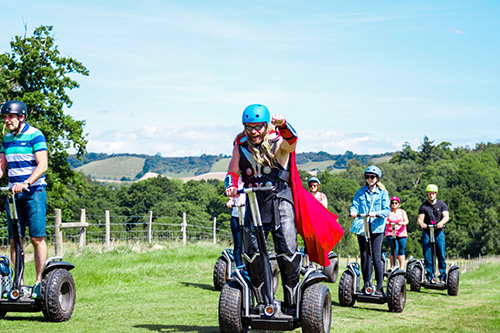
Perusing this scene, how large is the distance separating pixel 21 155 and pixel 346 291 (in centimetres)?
521

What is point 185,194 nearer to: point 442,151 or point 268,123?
point 442,151

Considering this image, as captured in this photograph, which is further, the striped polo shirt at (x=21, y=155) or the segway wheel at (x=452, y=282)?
the segway wheel at (x=452, y=282)

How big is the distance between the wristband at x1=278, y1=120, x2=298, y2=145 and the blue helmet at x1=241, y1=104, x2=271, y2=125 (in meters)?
0.20

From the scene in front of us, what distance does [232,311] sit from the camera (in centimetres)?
627

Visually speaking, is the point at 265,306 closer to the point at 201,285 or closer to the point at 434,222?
the point at 201,285

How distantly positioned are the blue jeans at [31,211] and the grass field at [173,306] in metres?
1.05

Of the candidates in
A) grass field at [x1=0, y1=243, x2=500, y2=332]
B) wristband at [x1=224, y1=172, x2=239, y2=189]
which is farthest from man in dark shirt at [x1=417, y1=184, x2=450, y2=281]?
wristband at [x1=224, y1=172, x2=239, y2=189]

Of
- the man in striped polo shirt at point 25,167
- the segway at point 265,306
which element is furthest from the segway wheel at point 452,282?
the man in striped polo shirt at point 25,167

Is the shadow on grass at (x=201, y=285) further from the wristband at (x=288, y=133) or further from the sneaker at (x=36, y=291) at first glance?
the wristband at (x=288, y=133)

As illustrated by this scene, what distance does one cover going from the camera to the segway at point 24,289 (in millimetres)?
7254

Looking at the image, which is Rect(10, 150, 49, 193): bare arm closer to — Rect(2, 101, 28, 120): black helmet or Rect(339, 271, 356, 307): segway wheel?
Rect(2, 101, 28, 120): black helmet

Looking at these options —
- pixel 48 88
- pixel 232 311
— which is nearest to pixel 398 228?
pixel 232 311

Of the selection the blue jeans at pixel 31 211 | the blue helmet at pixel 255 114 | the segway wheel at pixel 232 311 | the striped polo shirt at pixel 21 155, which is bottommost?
the segway wheel at pixel 232 311

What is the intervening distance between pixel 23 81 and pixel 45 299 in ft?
96.2
